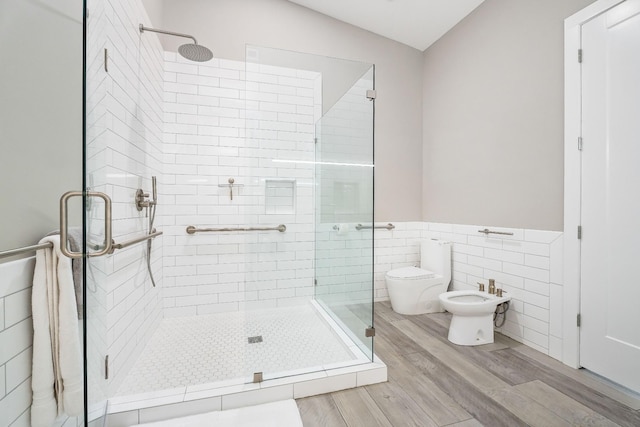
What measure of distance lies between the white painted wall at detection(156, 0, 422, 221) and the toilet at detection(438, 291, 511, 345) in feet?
4.36

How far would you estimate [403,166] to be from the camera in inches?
134

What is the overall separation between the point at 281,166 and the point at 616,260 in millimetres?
2211

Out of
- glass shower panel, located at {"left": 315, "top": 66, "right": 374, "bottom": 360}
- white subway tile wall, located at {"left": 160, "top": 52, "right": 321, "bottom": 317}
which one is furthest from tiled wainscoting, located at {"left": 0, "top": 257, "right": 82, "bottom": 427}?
glass shower panel, located at {"left": 315, "top": 66, "right": 374, "bottom": 360}

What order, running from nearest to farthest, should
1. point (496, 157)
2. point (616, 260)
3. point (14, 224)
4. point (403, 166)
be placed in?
point (14, 224)
point (616, 260)
point (496, 157)
point (403, 166)

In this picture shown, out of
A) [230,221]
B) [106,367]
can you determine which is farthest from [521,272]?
[106,367]

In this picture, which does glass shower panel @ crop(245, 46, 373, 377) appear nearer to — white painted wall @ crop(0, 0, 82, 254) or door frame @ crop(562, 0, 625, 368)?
white painted wall @ crop(0, 0, 82, 254)

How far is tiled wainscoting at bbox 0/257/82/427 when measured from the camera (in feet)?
2.85

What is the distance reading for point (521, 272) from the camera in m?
2.30

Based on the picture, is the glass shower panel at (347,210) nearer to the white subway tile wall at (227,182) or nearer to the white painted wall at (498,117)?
the white subway tile wall at (227,182)

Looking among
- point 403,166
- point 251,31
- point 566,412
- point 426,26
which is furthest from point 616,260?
point 251,31

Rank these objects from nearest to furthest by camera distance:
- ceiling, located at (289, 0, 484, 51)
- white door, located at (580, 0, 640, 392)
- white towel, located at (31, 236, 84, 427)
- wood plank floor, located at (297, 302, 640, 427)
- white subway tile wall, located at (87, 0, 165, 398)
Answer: white towel, located at (31, 236, 84, 427), white subway tile wall, located at (87, 0, 165, 398), wood plank floor, located at (297, 302, 640, 427), white door, located at (580, 0, 640, 392), ceiling, located at (289, 0, 484, 51)

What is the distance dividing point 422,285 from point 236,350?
1.85 metres

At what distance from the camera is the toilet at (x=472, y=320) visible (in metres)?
2.20

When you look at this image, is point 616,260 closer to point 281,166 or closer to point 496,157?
point 496,157
